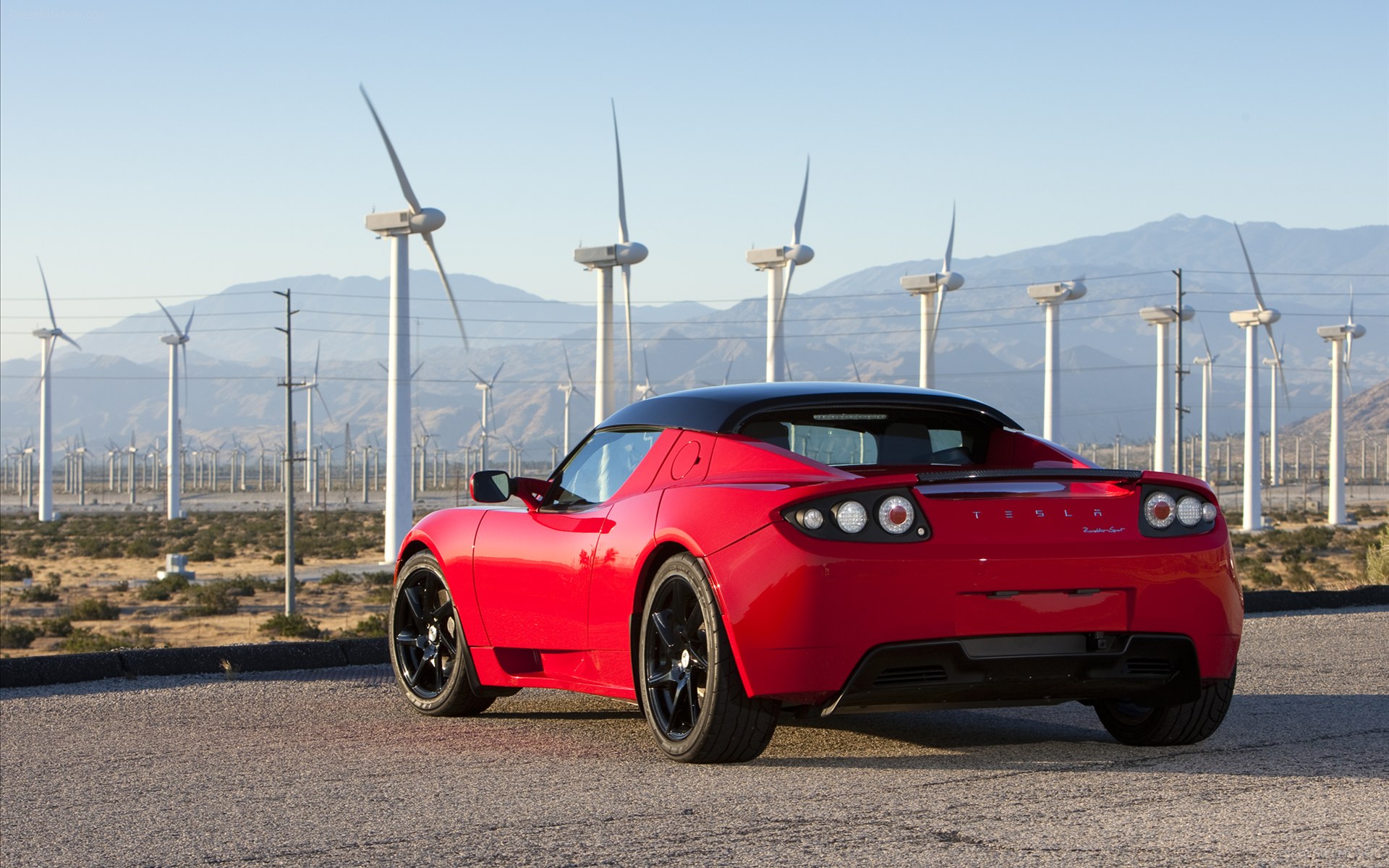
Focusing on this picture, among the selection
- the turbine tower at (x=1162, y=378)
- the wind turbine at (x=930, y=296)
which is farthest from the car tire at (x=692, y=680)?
the turbine tower at (x=1162, y=378)

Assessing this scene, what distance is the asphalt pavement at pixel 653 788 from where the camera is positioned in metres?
4.59

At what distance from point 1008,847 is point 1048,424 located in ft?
198

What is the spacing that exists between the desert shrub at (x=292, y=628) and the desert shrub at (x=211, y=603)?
470cm

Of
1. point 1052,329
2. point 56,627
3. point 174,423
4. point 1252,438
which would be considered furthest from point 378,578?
point 1252,438

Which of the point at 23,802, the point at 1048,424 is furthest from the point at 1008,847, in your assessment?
the point at 1048,424

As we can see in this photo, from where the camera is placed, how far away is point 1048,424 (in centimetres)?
6338

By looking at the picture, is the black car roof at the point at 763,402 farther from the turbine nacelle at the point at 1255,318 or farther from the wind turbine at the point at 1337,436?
the turbine nacelle at the point at 1255,318

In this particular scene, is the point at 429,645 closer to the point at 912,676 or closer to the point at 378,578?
the point at 912,676

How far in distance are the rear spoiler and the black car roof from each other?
3.13 feet

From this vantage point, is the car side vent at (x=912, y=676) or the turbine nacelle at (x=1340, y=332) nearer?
the car side vent at (x=912, y=676)

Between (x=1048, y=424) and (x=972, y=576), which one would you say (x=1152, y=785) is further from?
(x=1048, y=424)

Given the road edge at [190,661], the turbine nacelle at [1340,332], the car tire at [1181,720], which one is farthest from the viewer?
the turbine nacelle at [1340,332]

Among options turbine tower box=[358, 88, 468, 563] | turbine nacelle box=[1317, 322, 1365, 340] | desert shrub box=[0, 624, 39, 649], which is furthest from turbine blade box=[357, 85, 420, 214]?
turbine nacelle box=[1317, 322, 1365, 340]

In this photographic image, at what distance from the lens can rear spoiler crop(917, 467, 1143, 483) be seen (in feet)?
18.5
